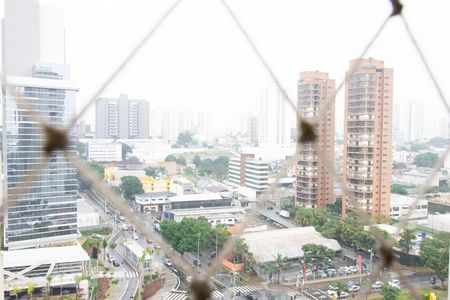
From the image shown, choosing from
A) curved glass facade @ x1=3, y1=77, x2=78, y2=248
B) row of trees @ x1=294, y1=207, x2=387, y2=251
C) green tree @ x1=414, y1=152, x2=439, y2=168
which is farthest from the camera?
green tree @ x1=414, y1=152, x2=439, y2=168

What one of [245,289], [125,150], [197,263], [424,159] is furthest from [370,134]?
[125,150]

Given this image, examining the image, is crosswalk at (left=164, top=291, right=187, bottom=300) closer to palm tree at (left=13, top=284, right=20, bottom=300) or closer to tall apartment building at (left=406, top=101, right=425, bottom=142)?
palm tree at (left=13, top=284, right=20, bottom=300)

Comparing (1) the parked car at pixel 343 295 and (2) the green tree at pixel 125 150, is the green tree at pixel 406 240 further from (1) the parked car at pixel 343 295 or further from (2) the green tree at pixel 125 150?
(2) the green tree at pixel 125 150

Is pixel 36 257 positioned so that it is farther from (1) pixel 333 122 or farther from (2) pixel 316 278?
(1) pixel 333 122

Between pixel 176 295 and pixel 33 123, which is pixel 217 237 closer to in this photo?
pixel 176 295

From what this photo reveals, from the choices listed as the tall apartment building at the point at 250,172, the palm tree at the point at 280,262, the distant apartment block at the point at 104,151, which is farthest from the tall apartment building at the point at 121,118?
the palm tree at the point at 280,262

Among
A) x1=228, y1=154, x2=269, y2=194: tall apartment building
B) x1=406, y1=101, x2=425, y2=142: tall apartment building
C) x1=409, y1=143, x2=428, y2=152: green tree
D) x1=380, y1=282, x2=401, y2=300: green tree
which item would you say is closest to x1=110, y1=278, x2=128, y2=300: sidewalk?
x1=380, y1=282, x2=401, y2=300: green tree
